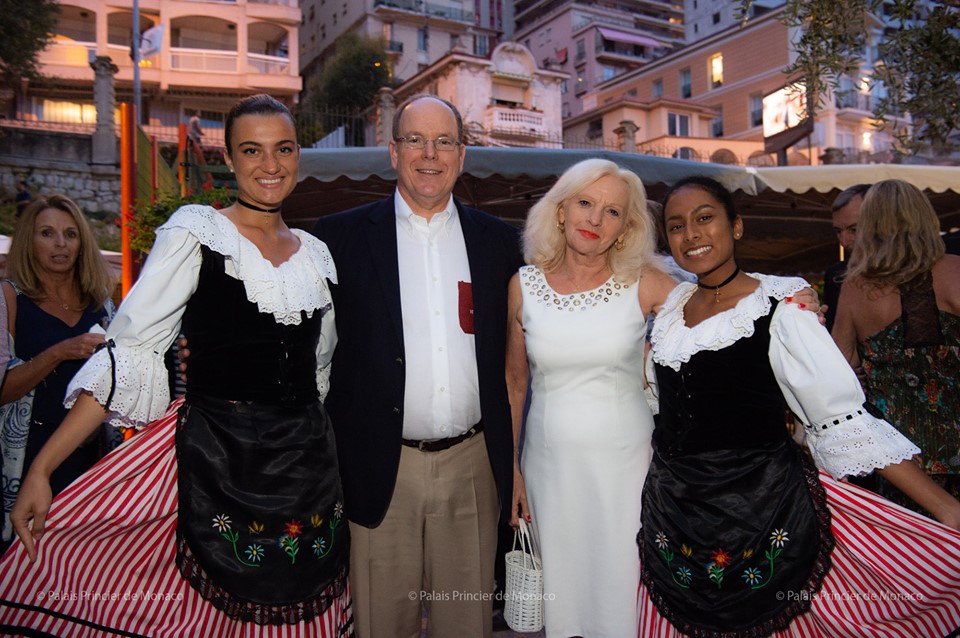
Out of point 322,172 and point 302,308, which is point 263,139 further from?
point 322,172

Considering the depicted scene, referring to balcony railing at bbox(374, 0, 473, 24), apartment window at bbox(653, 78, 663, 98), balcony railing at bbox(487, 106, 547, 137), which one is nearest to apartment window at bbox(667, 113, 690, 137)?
apartment window at bbox(653, 78, 663, 98)

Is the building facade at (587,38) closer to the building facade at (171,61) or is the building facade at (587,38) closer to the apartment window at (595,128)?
the apartment window at (595,128)

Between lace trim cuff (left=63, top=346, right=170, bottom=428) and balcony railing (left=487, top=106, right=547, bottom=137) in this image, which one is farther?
balcony railing (left=487, top=106, right=547, bottom=137)

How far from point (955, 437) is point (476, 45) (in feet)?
176

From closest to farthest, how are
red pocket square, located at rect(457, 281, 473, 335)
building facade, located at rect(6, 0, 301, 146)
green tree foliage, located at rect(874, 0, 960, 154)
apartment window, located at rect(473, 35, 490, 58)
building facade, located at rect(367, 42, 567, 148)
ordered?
red pocket square, located at rect(457, 281, 473, 335) < green tree foliage, located at rect(874, 0, 960, 154) < building facade, located at rect(6, 0, 301, 146) < building facade, located at rect(367, 42, 567, 148) < apartment window, located at rect(473, 35, 490, 58)

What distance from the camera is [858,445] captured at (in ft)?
6.73

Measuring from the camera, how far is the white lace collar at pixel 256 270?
7.09 feet

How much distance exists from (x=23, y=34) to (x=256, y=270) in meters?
21.0

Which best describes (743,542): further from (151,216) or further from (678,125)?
(678,125)

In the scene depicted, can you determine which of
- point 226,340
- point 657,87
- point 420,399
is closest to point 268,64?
point 657,87

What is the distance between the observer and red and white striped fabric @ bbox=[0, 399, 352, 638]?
1.94 metres

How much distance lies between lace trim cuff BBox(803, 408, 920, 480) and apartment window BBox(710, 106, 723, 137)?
33917 mm

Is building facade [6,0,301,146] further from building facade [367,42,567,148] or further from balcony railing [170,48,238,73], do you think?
building facade [367,42,567,148]

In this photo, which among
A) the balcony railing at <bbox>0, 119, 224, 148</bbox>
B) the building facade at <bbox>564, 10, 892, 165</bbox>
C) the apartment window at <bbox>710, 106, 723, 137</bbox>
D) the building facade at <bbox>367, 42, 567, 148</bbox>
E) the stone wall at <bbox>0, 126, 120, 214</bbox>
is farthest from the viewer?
the apartment window at <bbox>710, 106, 723, 137</bbox>
